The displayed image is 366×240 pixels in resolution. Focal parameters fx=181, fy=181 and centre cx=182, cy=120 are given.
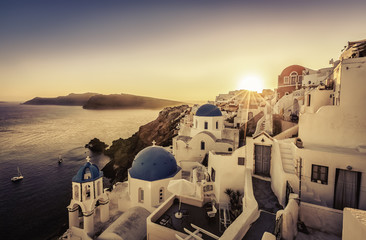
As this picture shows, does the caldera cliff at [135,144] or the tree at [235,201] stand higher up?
the tree at [235,201]

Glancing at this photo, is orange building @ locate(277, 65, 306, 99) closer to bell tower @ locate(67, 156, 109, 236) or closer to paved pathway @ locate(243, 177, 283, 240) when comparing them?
paved pathway @ locate(243, 177, 283, 240)

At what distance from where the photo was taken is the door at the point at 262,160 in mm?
12117

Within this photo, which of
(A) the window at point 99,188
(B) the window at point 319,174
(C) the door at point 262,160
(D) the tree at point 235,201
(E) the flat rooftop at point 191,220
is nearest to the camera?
(B) the window at point 319,174

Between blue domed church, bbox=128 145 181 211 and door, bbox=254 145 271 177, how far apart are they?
7191 millimetres

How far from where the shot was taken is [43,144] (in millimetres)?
70688

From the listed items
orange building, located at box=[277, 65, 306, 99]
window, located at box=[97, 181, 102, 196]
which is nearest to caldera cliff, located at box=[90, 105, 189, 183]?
orange building, located at box=[277, 65, 306, 99]

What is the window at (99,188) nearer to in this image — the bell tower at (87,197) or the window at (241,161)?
the bell tower at (87,197)

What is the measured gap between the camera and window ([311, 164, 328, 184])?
9.12 meters

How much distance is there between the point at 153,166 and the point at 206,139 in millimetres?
8390

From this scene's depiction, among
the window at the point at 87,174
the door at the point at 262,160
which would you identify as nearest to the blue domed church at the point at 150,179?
the window at the point at 87,174

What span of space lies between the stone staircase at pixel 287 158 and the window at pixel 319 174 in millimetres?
904

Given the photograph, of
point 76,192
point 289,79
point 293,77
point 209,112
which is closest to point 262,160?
point 209,112

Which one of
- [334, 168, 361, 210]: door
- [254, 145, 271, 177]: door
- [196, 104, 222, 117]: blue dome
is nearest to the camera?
[334, 168, 361, 210]: door

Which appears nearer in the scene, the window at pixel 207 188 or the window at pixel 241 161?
the window at pixel 207 188
